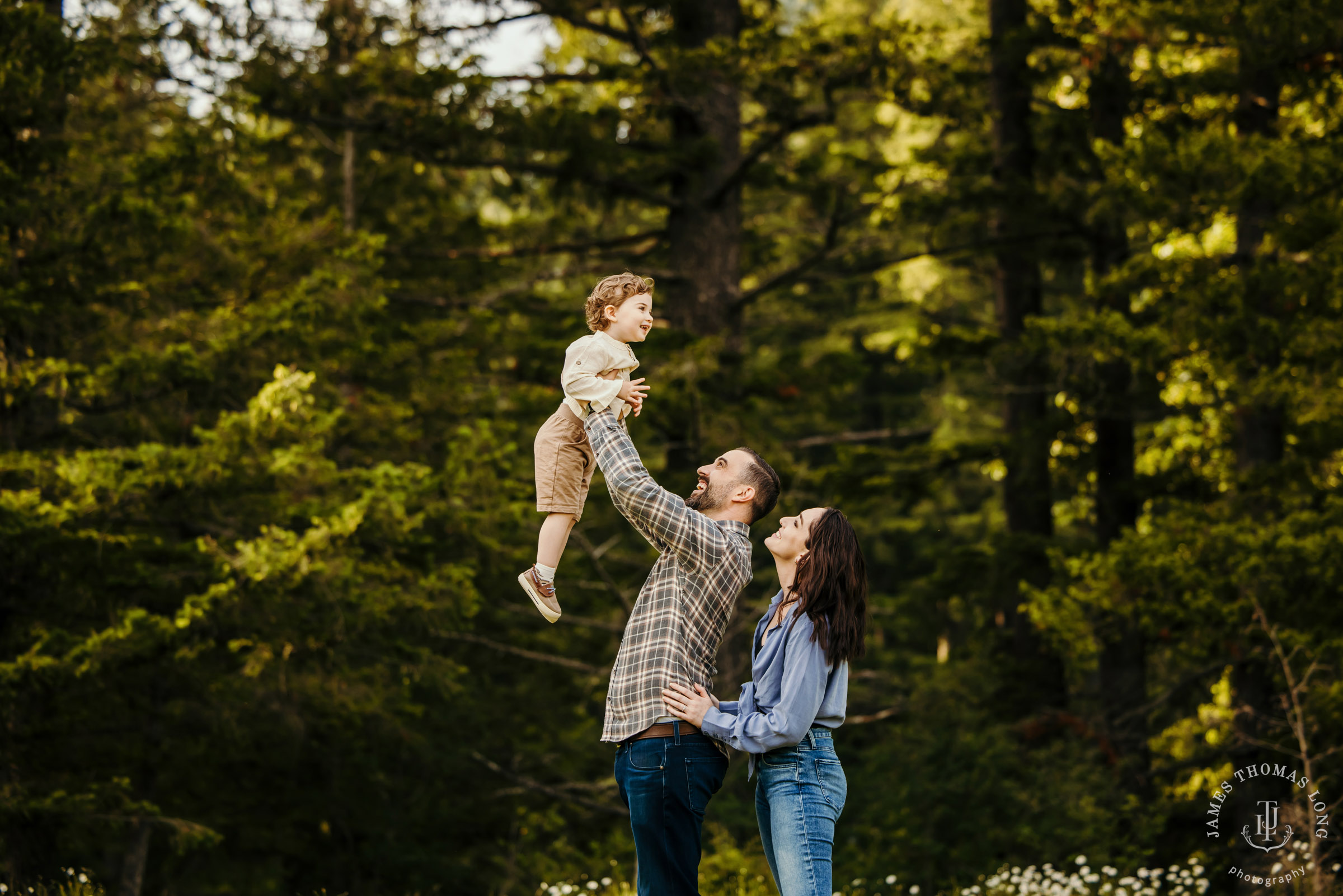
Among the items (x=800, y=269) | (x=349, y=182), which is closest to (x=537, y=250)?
(x=800, y=269)

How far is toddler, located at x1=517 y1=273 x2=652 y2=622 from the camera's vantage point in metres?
3.21

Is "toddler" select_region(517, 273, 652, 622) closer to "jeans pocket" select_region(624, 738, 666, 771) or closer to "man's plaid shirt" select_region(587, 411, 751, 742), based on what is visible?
"man's plaid shirt" select_region(587, 411, 751, 742)

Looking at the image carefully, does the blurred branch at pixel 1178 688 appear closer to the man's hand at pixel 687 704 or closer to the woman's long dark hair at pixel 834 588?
the woman's long dark hair at pixel 834 588

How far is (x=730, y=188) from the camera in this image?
1166 centimetres

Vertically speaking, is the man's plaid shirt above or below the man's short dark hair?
below

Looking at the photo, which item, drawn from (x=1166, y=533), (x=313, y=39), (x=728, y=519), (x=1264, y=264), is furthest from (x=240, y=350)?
(x=1264, y=264)

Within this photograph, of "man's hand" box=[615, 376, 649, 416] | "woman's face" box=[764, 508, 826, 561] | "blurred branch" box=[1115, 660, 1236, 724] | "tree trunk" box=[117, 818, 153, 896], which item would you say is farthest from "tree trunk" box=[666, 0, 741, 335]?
"man's hand" box=[615, 376, 649, 416]

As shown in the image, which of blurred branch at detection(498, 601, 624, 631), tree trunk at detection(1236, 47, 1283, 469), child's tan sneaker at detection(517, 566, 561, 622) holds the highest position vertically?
tree trunk at detection(1236, 47, 1283, 469)

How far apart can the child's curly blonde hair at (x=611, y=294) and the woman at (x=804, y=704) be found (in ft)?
2.75

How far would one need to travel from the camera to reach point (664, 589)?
127 inches

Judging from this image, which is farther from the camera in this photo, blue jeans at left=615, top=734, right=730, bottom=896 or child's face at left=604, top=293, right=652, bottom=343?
child's face at left=604, top=293, right=652, bottom=343

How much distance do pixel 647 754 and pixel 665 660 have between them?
27cm

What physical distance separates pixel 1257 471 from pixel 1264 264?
173cm

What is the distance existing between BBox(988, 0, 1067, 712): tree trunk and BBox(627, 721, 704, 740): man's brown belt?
31.4ft
